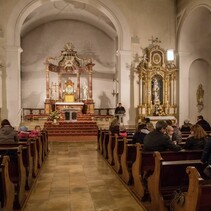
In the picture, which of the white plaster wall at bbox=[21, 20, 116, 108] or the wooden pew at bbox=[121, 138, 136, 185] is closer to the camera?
the wooden pew at bbox=[121, 138, 136, 185]

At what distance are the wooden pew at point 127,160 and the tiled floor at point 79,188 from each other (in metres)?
0.16

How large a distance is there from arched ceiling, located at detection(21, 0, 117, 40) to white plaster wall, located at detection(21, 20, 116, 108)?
0.46 m

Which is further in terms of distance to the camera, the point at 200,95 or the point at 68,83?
the point at 68,83

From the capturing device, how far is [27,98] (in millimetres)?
18219

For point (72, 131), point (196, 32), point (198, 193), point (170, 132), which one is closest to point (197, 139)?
point (170, 132)

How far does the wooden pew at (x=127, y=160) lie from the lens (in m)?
5.36

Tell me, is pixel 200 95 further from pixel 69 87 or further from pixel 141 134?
pixel 141 134

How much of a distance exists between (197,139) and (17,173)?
293cm

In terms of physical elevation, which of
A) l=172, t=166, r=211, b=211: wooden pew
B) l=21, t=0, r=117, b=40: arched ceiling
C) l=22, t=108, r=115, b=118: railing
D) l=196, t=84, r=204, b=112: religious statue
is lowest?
l=172, t=166, r=211, b=211: wooden pew

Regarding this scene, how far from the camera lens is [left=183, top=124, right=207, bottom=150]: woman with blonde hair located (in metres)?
4.75

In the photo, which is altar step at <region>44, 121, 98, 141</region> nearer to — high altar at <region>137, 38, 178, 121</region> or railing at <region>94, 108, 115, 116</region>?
high altar at <region>137, 38, 178, 121</region>

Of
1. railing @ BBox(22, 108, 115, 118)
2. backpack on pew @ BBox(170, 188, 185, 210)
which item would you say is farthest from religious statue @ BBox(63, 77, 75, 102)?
backpack on pew @ BBox(170, 188, 185, 210)

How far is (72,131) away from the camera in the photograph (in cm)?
1279

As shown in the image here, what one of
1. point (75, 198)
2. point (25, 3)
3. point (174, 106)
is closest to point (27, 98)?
point (25, 3)
